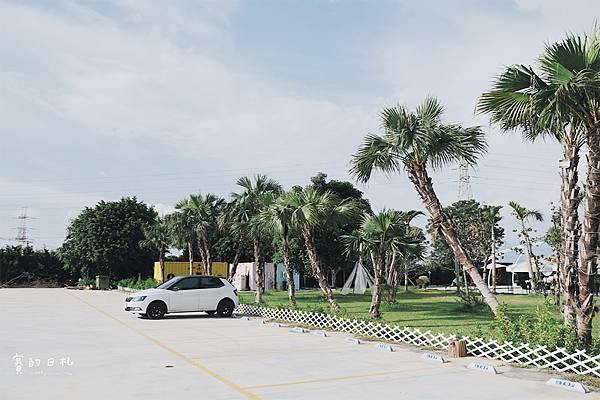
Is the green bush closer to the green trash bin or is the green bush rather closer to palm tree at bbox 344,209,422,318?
palm tree at bbox 344,209,422,318

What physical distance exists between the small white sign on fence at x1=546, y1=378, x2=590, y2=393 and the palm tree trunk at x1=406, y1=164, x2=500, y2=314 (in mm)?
4391

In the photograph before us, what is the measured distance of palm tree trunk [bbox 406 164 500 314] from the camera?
40.3ft

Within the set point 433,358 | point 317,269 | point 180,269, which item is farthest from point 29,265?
point 433,358

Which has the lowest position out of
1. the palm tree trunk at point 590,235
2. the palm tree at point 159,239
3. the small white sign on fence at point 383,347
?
the small white sign on fence at point 383,347

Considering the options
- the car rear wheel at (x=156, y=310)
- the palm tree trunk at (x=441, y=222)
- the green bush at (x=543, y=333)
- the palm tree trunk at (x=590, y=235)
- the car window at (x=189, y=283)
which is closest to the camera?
the palm tree trunk at (x=590, y=235)

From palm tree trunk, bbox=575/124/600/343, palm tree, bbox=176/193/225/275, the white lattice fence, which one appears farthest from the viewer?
palm tree, bbox=176/193/225/275

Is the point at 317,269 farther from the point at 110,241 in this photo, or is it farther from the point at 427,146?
the point at 110,241

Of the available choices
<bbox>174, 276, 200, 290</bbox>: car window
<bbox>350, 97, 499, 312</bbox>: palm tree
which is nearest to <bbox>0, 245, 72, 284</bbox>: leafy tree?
<bbox>174, 276, 200, 290</bbox>: car window

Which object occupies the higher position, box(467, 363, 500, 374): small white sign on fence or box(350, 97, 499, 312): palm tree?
box(350, 97, 499, 312): palm tree

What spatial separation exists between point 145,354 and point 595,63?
10047 mm

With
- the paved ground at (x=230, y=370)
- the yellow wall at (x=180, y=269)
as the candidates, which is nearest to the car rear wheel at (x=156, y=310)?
the paved ground at (x=230, y=370)

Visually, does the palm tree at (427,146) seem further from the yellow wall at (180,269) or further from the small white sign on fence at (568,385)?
the yellow wall at (180,269)

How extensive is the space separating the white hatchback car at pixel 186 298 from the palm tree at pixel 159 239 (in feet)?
68.4

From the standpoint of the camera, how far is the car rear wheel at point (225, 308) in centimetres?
1839
